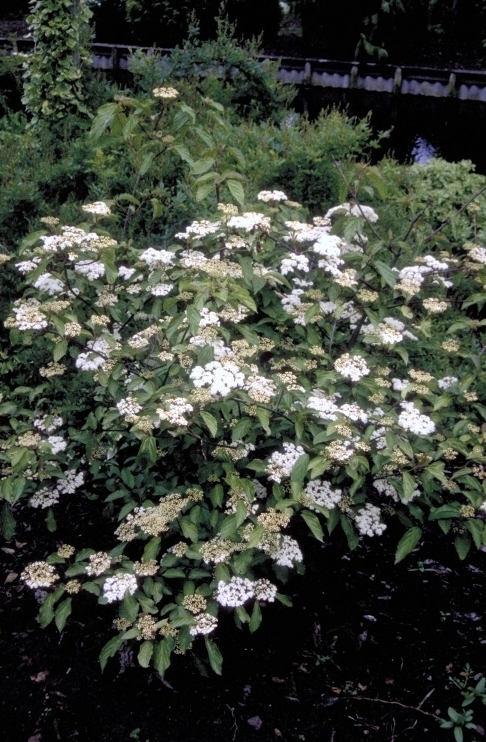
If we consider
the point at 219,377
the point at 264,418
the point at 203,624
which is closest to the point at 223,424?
the point at 264,418

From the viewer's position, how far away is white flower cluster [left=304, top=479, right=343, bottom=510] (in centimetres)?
222

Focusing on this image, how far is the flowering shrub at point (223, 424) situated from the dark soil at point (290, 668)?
8.3 inches

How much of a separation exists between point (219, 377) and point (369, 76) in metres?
18.0

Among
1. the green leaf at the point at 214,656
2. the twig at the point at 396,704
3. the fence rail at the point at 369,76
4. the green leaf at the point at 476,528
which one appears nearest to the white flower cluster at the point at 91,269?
the green leaf at the point at 214,656

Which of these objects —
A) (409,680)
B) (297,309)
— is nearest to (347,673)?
(409,680)

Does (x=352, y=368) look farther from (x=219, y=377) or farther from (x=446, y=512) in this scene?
(x=446, y=512)

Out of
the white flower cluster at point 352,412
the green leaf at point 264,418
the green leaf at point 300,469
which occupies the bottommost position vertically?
the green leaf at point 300,469

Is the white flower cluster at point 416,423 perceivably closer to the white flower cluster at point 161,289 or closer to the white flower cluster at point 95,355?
the white flower cluster at point 161,289

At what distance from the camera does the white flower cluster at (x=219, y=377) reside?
1.93 metres

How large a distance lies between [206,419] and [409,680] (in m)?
1.58

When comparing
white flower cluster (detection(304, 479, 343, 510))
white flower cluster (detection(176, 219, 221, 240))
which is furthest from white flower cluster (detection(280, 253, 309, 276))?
white flower cluster (detection(304, 479, 343, 510))

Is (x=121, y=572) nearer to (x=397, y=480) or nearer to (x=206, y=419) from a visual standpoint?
(x=206, y=419)

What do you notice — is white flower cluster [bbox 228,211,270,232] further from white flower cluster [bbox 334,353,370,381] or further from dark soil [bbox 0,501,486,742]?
dark soil [bbox 0,501,486,742]

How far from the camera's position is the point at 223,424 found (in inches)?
92.1
